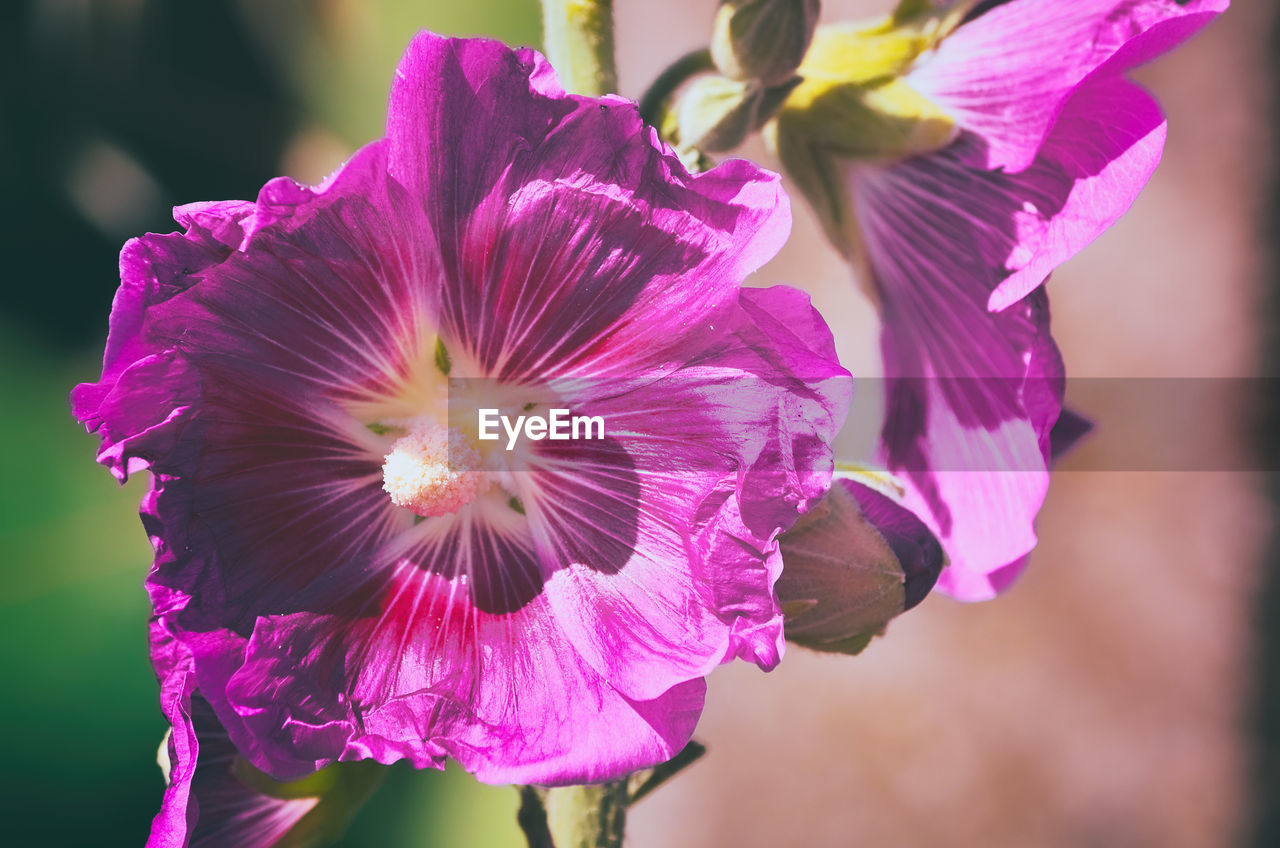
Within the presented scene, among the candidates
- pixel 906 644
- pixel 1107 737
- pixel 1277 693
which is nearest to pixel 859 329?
pixel 906 644

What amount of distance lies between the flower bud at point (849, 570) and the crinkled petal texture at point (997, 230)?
0.06 m

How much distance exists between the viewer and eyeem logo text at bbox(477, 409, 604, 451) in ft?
1.67

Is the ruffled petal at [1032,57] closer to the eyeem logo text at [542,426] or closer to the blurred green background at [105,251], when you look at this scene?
the eyeem logo text at [542,426]

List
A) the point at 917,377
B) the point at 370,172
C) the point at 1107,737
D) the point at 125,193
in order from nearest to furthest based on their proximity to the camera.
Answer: the point at 370,172 < the point at 917,377 < the point at 125,193 < the point at 1107,737

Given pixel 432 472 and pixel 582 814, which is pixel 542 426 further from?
pixel 582 814

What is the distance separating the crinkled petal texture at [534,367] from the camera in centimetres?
43

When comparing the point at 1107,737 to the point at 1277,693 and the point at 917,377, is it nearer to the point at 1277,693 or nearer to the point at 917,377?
the point at 1277,693

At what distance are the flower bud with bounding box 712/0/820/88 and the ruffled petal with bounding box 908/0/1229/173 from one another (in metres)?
0.12

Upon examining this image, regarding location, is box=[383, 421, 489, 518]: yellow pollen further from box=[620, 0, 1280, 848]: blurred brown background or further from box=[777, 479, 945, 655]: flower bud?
box=[620, 0, 1280, 848]: blurred brown background

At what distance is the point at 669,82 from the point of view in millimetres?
646

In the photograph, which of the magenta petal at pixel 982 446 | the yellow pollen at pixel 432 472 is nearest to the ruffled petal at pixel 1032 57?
the magenta petal at pixel 982 446

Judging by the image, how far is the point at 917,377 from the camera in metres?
0.69

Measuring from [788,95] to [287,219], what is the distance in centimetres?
35

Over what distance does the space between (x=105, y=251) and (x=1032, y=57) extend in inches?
67.0
